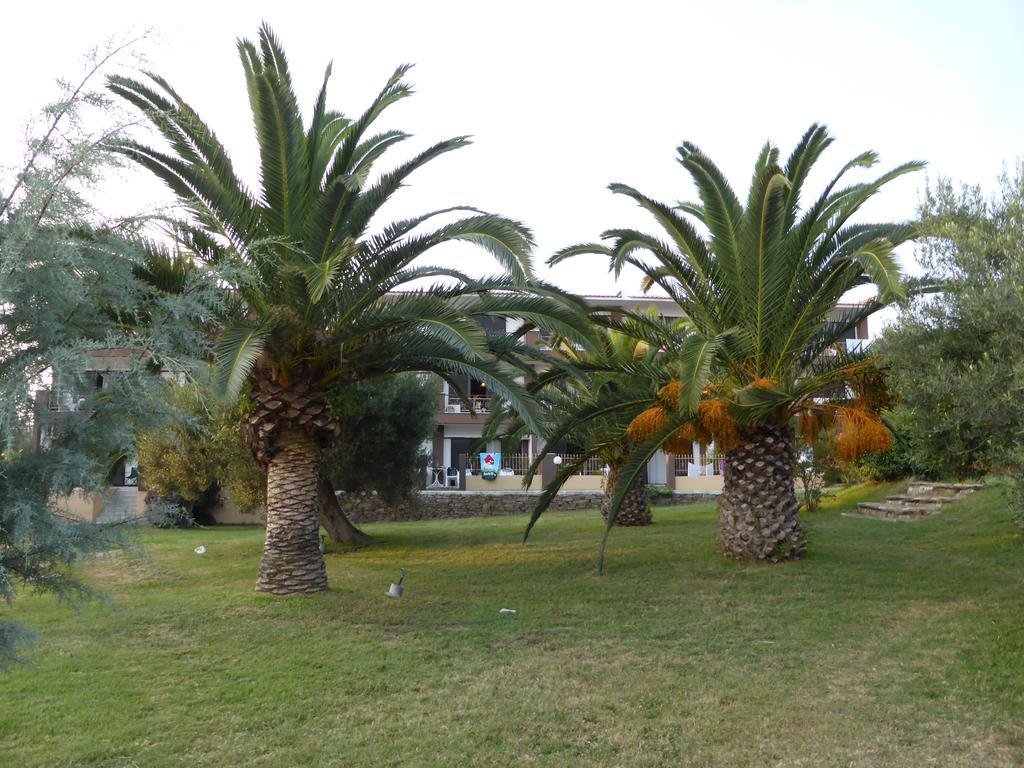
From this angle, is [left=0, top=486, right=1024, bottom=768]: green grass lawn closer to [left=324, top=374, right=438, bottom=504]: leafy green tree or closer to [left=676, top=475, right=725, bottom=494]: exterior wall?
[left=324, top=374, right=438, bottom=504]: leafy green tree

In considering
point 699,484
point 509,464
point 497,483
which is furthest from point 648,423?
point 509,464

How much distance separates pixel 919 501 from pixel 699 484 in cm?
1395

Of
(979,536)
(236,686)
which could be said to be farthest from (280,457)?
(979,536)

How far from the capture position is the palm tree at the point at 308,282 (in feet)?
31.4

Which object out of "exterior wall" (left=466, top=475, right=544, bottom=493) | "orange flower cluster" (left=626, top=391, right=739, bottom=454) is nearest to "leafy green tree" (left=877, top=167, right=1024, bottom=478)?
"orange flower cluster" (left=626, top=391, right=739, bottom=454)

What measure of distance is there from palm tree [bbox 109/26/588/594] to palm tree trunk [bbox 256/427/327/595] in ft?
0.04

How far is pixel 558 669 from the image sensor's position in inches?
274

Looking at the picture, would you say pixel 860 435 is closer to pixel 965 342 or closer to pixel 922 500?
pixel 965 342

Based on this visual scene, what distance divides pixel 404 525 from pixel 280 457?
44.0ft

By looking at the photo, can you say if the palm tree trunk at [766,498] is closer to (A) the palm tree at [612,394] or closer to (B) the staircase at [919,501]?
(A) the palm tree at [612,394]

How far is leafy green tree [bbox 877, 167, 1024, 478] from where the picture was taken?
20.8 feet

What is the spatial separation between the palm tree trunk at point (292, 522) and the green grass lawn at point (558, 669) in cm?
36

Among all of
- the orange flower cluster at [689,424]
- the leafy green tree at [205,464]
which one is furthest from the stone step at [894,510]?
the leafy green tree at [205,464]

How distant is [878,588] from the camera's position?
9438 millimetres
